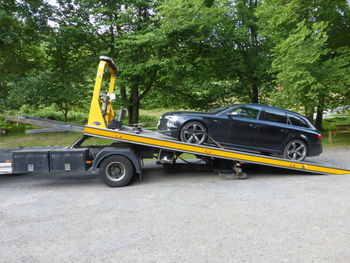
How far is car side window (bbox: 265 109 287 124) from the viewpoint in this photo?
22.2 ft

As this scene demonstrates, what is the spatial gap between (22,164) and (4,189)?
2.70 feet

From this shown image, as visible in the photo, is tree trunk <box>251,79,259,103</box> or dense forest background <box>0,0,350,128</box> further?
tree trunk <box>251,79,259,103</box>

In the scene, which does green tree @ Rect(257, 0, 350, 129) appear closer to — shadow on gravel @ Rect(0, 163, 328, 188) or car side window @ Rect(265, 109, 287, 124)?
car side window @ Rect(265, 109, 287, 124)

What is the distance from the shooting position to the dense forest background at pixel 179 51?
10.5 m

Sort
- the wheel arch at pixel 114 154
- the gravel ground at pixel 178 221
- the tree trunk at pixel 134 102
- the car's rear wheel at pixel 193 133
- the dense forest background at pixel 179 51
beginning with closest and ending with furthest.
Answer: the gravel ground at pixel 178 221 → the wheel arch at pixel 114 154 → the car's rear wheel at pixel 193 133 → the dense forest background at pixel 179 51 → the tree trunk at pixel 134 102

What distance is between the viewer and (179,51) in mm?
12977

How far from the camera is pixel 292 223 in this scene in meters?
3.95

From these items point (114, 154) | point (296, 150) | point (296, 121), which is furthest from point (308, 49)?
point (114, 154)

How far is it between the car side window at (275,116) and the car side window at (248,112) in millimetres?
281

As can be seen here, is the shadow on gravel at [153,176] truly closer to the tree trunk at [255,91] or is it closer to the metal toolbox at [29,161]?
the metal toolbox at [29,161]

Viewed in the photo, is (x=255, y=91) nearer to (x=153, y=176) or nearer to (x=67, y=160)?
(x=153, y=176)

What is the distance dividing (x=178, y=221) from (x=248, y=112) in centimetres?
371

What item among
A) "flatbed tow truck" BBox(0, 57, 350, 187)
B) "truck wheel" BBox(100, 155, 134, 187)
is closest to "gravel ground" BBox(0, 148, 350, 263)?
"truck wheel" BBox(100, 155, 134, 187)

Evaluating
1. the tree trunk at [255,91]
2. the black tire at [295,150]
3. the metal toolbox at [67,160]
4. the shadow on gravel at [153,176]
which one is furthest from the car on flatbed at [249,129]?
the tree trunk at [255,91]
